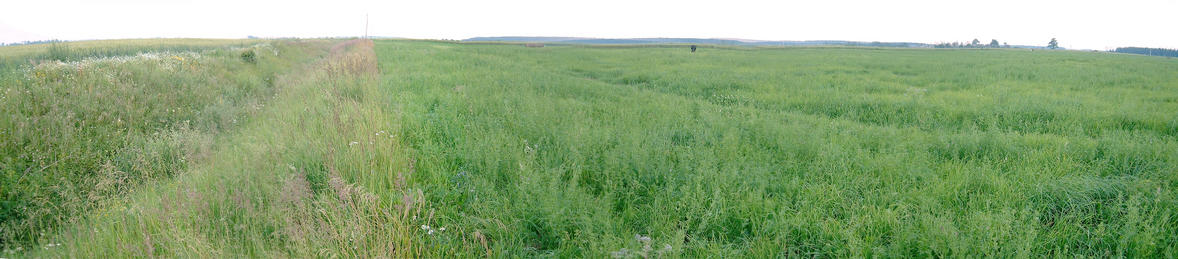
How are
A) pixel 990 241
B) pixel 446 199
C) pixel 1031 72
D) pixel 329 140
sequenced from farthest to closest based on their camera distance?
pixel 1031 72
pixel 329 140
pixel 446 199
pixel 990 241

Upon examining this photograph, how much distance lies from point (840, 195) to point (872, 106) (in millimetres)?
6134

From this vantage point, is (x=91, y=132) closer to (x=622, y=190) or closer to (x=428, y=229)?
(x=428, y=229)

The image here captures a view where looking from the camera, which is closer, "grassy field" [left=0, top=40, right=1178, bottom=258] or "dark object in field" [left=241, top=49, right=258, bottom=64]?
"grassy field" [left=0, top=40, right=1178, bottom=258]

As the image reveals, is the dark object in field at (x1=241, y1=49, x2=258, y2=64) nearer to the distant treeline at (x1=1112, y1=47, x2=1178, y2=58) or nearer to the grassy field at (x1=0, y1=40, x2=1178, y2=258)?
the grassy field at (x1=0, y1=40, x2=1178, y2=258)

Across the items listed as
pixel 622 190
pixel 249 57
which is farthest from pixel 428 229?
pixel 249 57

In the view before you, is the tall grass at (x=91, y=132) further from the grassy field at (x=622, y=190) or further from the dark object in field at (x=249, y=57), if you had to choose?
the dark object in field at (x=249, y=57)

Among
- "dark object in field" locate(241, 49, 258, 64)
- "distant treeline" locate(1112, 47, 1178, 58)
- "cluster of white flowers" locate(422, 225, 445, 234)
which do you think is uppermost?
"distant treeline" locate(1112, 47, 1178, 58)

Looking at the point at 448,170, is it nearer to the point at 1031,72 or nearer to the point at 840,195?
the point at 840,195

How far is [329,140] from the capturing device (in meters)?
4.54

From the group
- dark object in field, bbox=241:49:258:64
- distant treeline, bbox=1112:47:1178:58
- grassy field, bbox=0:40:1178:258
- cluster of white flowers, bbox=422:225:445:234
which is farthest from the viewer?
distant treeline, bbox=1112:47:1178:58

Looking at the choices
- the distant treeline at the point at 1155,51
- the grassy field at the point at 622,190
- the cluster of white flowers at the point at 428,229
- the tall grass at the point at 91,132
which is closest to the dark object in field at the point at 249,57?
the tall grass at the point at 91,132

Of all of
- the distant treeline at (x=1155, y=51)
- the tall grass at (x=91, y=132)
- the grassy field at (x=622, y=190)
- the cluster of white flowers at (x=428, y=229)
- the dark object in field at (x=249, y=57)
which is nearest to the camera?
the cluster of white flowers at (x=428, y=229)

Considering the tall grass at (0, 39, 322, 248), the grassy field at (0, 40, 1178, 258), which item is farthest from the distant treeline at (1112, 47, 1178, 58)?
the tall grass at (0, 39, 322, 248)

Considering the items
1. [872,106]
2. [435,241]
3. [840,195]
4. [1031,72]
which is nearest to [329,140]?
[435,241]
